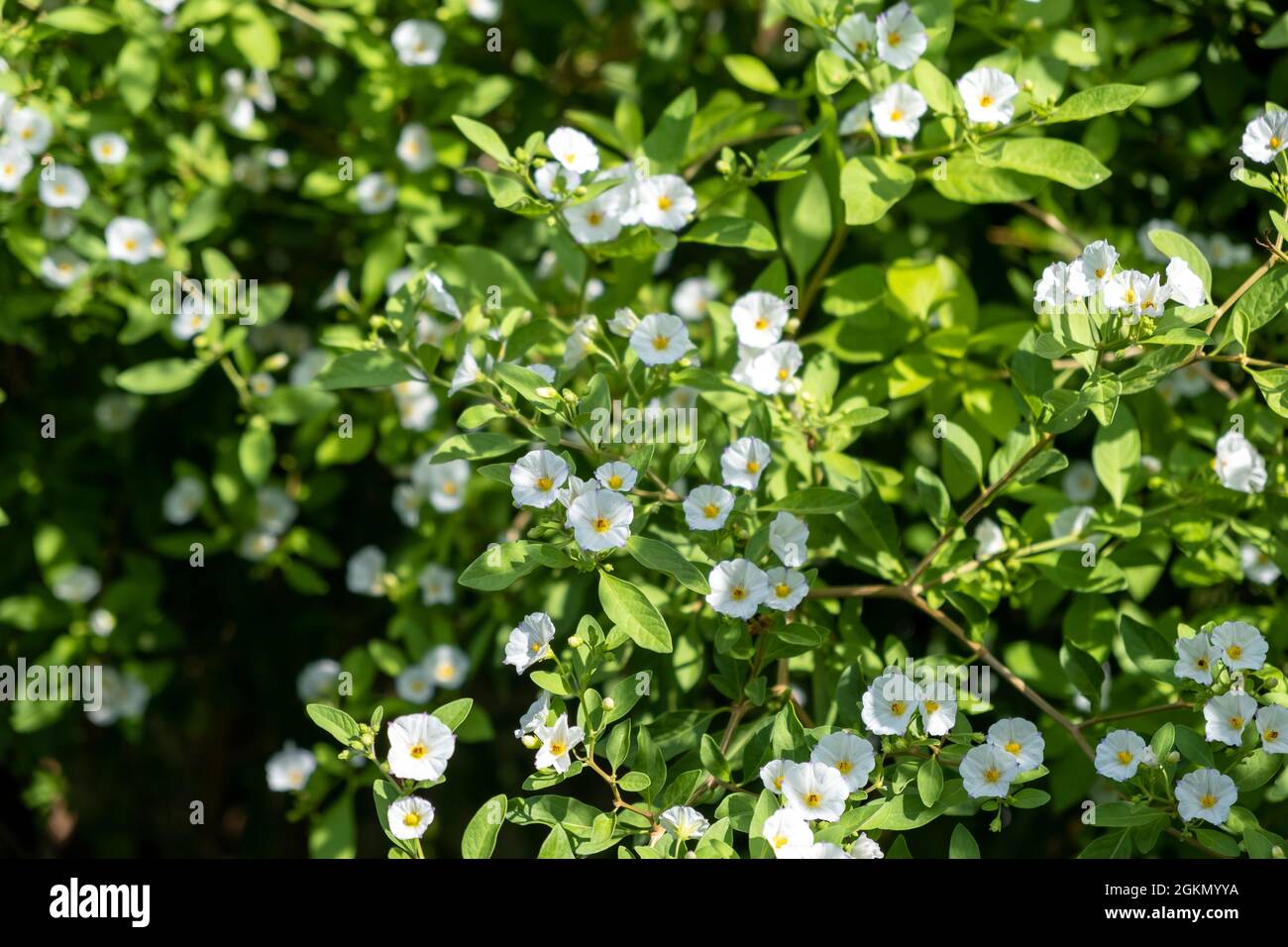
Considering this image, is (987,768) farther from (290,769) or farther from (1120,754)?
(290,769)

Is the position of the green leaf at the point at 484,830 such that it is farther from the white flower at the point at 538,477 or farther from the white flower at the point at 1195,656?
the white flower at the point at 1195,656

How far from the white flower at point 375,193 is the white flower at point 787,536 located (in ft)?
3.35

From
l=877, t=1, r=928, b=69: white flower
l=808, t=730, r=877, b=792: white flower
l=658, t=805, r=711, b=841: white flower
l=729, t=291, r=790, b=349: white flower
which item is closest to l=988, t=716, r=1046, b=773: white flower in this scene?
l=808, t=730, r=877, b=792: white flower

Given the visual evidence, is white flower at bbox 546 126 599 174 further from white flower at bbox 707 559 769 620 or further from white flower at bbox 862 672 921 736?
white flower at bbox 862 672 921 736

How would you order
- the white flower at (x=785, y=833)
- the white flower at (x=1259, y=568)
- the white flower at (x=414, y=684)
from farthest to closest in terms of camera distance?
the white flower at (x=414, y=684), the white flower at (x=1259, y=568), the white flower at (x=785, y=833)

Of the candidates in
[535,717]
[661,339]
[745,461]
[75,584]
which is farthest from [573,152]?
[75,584]

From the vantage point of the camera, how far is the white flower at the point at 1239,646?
1.42 m

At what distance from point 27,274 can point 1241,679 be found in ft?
6.77

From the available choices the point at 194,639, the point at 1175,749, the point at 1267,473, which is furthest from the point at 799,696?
the point at 194,639

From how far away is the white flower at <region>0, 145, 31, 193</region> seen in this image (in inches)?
78.2

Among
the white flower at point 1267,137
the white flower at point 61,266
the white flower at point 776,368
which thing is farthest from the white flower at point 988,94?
the white flower at point 61,266

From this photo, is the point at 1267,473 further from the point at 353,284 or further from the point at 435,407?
the point at 353,284

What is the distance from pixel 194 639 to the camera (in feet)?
8.25

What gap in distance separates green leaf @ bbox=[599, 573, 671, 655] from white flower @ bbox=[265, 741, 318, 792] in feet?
3.04
